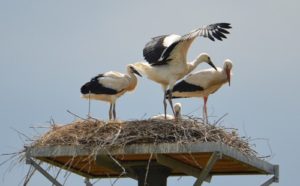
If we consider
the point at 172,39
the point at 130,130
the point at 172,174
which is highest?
the point at 172,39

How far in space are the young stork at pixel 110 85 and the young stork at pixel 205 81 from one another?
107 cm

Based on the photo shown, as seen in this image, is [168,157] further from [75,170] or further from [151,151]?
[75,170]

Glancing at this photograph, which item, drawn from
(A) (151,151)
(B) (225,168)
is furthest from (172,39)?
(A) (151,151)

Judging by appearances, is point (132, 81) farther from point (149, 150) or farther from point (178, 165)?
point (149, 150)

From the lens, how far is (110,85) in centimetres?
1464

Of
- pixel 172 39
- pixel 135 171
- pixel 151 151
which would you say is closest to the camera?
pixel 151 151

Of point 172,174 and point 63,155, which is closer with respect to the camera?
point 63,155

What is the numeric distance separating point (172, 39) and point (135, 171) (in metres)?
2.85

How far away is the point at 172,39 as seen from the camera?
13.3 m

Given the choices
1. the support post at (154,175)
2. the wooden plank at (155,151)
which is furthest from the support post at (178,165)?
the support post at (154,175)

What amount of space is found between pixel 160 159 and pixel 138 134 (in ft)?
1.36

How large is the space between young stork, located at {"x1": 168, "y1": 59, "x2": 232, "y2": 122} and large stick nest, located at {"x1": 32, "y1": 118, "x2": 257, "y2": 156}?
4.07 m

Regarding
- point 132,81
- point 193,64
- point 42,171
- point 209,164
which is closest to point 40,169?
point 42,171

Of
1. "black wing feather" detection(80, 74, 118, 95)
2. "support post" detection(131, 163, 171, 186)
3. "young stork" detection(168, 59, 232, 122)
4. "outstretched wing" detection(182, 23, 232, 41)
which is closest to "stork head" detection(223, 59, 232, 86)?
"young stork" detection(168, 59, 232, 122)
